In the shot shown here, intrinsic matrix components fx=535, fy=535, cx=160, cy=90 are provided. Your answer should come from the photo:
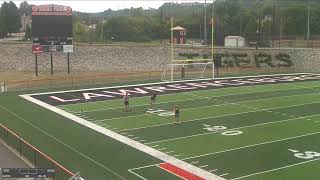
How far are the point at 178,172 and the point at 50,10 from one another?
35.5 meters

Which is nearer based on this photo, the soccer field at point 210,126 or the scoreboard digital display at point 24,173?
the scoreboard digital display at point 24,173

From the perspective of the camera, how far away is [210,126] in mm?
25578

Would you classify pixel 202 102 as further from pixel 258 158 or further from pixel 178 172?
pixel 178 172

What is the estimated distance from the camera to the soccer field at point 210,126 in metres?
18.6

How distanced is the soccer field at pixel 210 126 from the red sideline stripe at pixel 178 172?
1.3 inches

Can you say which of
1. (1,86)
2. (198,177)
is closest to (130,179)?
(198,177)

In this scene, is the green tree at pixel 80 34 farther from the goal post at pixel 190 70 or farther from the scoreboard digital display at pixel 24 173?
the scoreboard digital display at pixel 24 173

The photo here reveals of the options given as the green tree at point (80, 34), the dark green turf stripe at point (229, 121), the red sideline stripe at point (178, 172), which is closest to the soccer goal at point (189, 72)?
the dark green turf stripe at point (229, 121)

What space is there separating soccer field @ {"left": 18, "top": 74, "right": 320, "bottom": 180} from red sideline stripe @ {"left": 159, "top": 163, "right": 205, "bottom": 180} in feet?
0.11

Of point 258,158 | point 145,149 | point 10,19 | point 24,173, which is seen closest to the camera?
point 24,173

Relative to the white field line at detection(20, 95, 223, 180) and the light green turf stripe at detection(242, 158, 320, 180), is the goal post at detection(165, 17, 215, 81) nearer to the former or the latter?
the white field line at detection(20, 95, 223, 180)

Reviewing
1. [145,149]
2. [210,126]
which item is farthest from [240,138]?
[145,149]

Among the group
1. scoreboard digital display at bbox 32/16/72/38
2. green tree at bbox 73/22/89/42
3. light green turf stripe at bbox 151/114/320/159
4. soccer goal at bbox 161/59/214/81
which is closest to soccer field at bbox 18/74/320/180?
light green turf stripe at bbox 151/114/320/159

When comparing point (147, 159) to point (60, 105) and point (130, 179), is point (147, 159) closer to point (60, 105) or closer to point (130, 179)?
point (130, 179)
